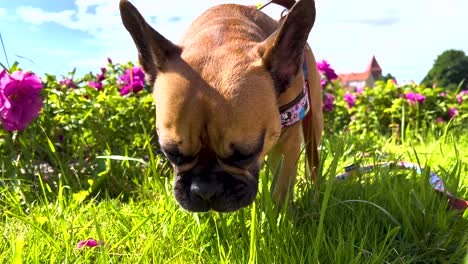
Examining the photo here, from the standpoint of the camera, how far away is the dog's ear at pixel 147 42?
7.22 ft

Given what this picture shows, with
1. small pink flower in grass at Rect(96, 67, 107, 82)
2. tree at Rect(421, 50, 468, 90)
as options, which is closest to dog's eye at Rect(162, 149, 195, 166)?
small pink flower in grass at Rect(96, 67, 107, 82)

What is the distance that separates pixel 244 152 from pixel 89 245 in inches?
31.7

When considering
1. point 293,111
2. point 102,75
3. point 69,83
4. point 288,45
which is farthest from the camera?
point 102,75

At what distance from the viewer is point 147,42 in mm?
2281

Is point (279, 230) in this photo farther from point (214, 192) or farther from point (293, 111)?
point (293, 111)

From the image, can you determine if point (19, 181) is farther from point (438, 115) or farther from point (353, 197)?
point (438, 115)

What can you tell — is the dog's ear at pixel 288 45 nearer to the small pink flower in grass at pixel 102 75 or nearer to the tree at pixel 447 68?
the small pink flower in grass at pixel 102 75

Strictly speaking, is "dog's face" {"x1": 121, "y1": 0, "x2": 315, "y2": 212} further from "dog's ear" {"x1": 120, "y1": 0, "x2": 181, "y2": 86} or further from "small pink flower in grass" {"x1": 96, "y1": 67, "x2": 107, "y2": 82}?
"small pink flower in grass" {"x1": 96, "y1": 67, "x2": 107, "y2": 82}

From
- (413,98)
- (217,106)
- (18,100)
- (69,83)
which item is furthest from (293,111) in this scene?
(413,98)

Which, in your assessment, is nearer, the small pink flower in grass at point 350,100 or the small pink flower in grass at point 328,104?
the small pink flower in grass at point 328,104

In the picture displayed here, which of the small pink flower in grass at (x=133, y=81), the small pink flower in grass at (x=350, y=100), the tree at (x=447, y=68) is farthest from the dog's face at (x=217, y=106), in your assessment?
the tree at (x=447, y=68)

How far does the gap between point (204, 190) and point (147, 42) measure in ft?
2.62

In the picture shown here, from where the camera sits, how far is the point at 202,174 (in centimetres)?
212

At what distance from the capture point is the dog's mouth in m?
2.08
